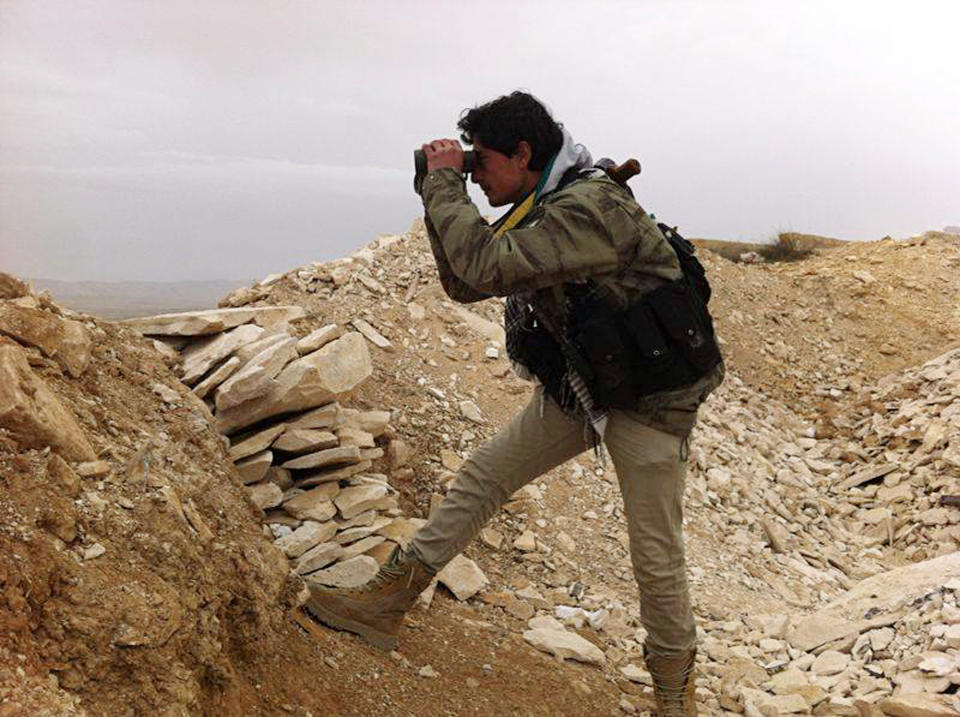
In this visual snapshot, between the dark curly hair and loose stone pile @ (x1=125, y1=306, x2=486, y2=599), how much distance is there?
1.86 m

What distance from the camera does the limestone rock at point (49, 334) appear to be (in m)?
3.14

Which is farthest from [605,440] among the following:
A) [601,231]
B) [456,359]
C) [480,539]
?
[456,359]

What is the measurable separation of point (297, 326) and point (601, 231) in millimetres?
3440

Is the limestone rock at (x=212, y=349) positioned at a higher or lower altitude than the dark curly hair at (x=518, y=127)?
lower

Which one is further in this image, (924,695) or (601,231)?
(924,695)

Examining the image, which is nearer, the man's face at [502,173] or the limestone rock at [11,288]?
the man's face at [502,173]

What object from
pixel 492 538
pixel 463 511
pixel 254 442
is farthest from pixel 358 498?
pixel 463 511

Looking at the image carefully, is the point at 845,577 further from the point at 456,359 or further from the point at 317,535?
the point at 317,535

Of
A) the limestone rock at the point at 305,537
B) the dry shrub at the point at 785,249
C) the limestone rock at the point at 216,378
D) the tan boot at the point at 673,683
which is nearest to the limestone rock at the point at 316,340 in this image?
the limestone rock at the point at 216,378

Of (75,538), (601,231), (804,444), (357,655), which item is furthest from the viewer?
(804,444)

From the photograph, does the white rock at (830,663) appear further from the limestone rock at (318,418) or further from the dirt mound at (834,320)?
the dirt mound at (834,320)

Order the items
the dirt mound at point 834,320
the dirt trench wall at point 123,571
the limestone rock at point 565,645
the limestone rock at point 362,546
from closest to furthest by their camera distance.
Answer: the dirt trench wall at point 123,571
the limestone rock at point 565,645
the limestone rock at point 362,546
the dirt mound at point 834,320

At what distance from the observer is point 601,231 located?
9.19 feet

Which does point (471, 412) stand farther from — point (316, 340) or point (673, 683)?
point (673, 683)
